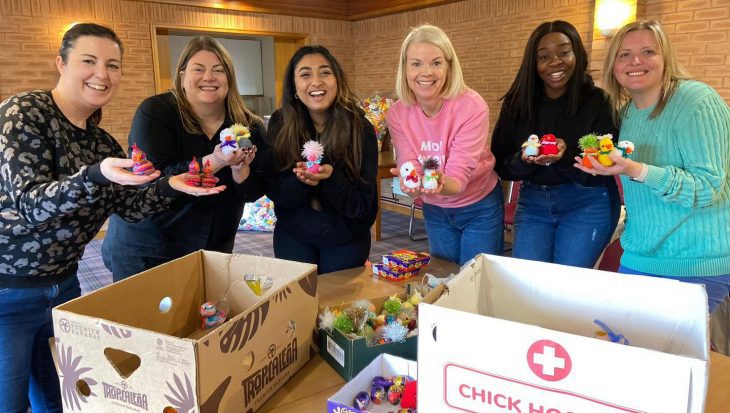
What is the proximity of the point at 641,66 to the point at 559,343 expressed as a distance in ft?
4.41

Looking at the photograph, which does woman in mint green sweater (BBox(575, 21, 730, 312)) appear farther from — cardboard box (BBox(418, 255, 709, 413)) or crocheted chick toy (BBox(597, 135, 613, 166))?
cardboard box (BBox(418, 255, 709, 413))

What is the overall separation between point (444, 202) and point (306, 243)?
0.58 metres

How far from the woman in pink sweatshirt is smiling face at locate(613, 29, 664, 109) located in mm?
499

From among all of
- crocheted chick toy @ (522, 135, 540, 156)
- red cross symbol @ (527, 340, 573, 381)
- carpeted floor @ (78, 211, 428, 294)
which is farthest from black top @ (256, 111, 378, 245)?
carpeted floor @ (78, 211, 428, 294)

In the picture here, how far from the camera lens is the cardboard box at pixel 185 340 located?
839 mm

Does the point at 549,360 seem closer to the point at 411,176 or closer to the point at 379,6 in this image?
the point at 411,176

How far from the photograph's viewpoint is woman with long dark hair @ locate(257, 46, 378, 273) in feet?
6.33

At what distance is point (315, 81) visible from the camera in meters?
1.91

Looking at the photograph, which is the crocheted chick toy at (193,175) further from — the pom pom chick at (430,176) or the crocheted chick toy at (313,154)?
the pom pom chick at (430,176)

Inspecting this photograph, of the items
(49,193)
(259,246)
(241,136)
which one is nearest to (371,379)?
(49,193)

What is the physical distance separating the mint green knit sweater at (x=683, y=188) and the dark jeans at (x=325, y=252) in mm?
987

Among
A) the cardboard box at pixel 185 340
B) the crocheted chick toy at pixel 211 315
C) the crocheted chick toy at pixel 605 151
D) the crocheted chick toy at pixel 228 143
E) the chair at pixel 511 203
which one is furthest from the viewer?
the chair at pixel 511 203

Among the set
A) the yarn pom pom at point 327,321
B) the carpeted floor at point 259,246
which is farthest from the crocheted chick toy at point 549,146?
the carpeted floor at point 259,246

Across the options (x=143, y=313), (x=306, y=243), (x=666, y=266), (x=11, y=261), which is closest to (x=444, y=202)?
(x=306, y=243)
